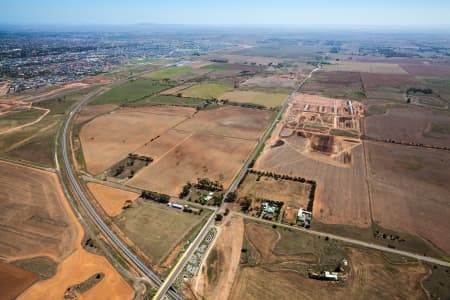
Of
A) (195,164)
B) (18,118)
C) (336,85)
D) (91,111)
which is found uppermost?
(336,85)

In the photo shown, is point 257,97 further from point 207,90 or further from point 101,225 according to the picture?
point 101,225

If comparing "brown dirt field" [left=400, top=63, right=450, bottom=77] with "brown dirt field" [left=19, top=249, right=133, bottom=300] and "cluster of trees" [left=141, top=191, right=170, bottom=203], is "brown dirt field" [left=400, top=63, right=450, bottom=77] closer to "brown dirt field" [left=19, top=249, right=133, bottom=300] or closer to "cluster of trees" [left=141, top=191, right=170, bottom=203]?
"cluster of trees" [left=141, top=191, right=170, bottom=203]

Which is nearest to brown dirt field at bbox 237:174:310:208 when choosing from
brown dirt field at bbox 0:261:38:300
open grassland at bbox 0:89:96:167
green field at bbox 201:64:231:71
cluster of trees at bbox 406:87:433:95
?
brown dirt field at bbox 0:261:38:300

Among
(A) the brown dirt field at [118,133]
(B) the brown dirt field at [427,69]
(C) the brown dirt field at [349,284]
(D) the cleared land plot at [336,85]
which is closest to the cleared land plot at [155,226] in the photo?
(C) the brown dirt field at [349,284]

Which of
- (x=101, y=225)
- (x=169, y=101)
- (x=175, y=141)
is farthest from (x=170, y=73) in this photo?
(x=101, y=225)

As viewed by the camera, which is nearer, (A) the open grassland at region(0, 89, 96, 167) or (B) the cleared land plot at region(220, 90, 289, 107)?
(A) the open grassland at region(0, 89, 96, 167)

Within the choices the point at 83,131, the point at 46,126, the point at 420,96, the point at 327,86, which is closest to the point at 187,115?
the point at 83,131
